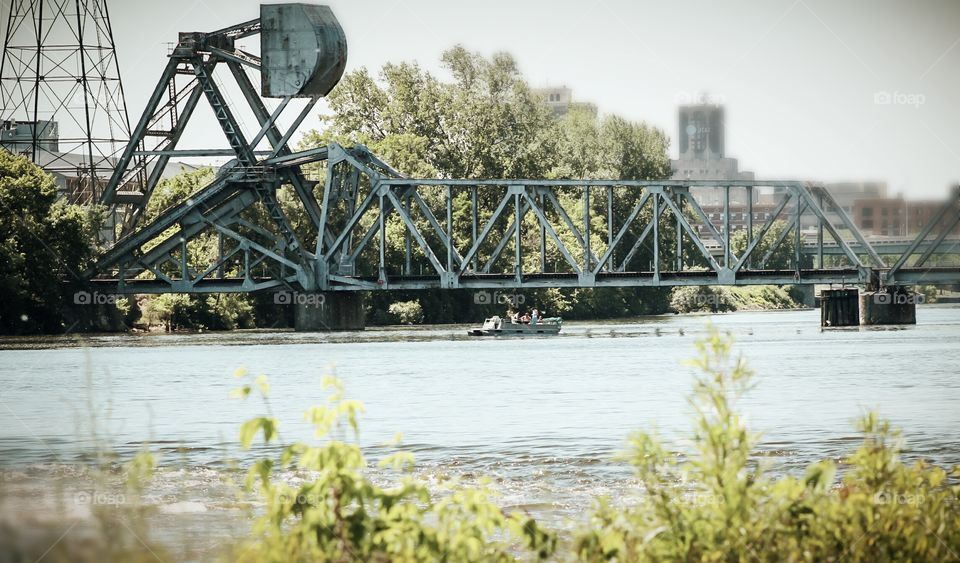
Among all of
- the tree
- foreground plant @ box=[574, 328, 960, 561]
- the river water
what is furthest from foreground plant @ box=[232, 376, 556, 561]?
the tree

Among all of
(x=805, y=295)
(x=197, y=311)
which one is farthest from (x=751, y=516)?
(x=805, y=295)

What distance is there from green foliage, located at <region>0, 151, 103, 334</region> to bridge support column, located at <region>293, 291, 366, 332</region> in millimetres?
14467

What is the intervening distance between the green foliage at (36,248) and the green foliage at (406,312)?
28.4 meters

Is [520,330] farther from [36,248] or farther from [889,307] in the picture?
[36,248]

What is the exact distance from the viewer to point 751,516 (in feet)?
33.0

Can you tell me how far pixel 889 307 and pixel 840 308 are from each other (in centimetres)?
364

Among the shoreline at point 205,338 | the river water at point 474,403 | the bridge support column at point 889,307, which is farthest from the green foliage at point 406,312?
the river water at point 474,403

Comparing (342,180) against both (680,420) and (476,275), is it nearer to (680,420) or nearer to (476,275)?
(476,275)

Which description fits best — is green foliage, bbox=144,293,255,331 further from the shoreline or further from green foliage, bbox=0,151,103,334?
green foliage, bbox=0,151,103,334

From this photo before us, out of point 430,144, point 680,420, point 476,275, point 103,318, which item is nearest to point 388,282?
point 476,275

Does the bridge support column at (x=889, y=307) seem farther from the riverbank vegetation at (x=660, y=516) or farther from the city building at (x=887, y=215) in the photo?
the riverbank vegetation at (x=660, y=516)

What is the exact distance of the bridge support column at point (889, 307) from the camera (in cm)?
9850

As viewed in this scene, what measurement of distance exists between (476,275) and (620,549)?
275 ft

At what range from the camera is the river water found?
1953 cm
